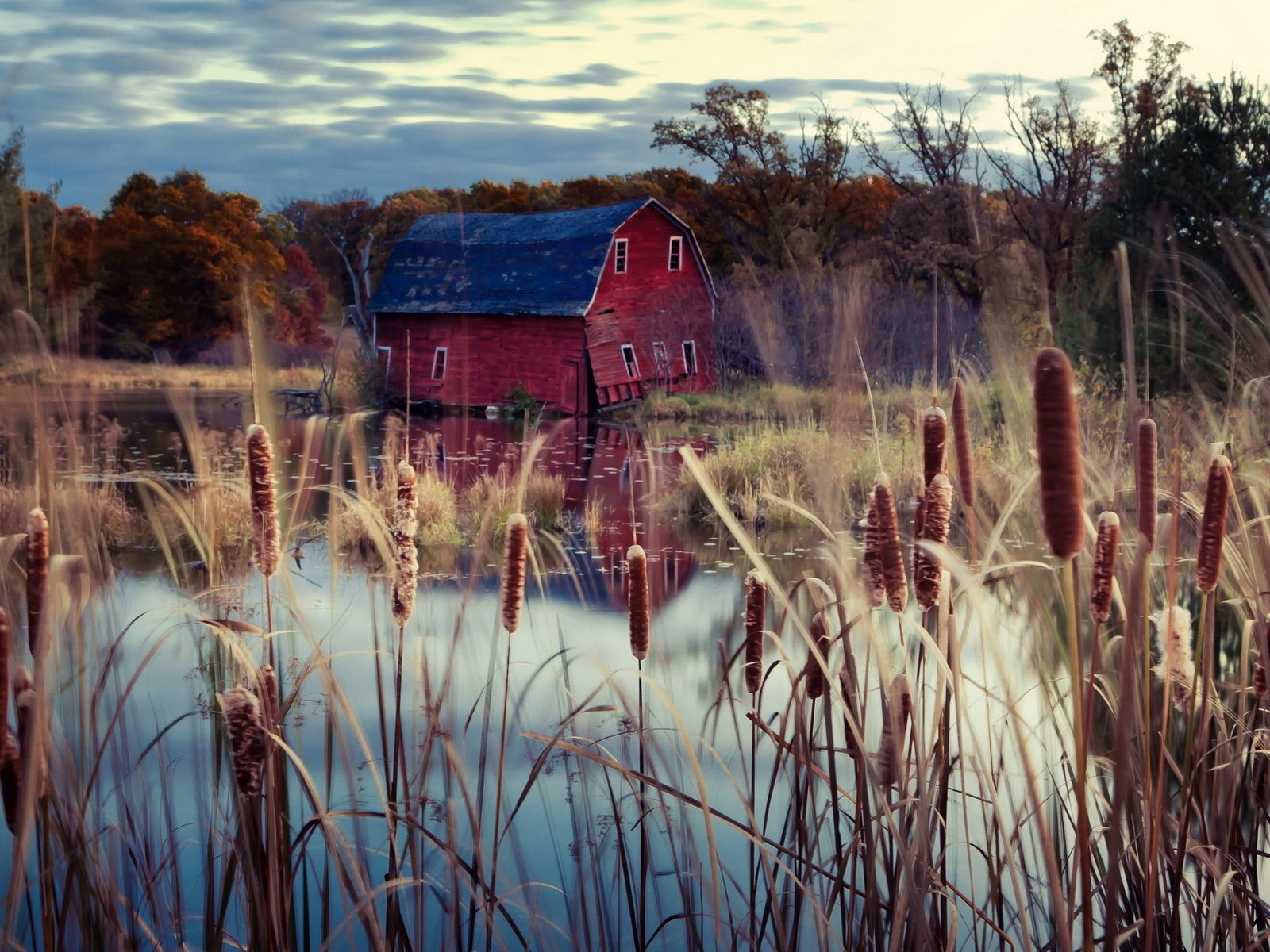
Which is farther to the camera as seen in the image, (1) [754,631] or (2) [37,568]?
(1) [754,631]

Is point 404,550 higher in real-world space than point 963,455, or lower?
lower

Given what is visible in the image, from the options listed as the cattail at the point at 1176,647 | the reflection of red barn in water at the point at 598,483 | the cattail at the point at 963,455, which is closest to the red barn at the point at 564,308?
the reflection of red barn in water at the point at 598,483

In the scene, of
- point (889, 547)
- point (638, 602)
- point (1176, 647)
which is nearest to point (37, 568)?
point (638, 602)

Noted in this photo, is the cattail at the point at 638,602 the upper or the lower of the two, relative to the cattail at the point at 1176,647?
upper

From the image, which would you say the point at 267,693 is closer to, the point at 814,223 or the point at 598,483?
the point at 598,483

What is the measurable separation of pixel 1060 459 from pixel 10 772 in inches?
52.5

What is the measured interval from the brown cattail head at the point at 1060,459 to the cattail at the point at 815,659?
86 centimetres

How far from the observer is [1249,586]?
8.84 feet

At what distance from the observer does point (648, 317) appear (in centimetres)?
2772

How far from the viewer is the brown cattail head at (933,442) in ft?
5.49

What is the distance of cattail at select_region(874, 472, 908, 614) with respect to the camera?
5.09 ft

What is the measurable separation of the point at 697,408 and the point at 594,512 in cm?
1334

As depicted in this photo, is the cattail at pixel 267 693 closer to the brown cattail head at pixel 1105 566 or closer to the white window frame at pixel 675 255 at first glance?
the brown cattail head at pixel 1105 566

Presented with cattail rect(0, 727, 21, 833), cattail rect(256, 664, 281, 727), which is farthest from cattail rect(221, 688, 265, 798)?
cattail rect(0, 727, 21, 833)
